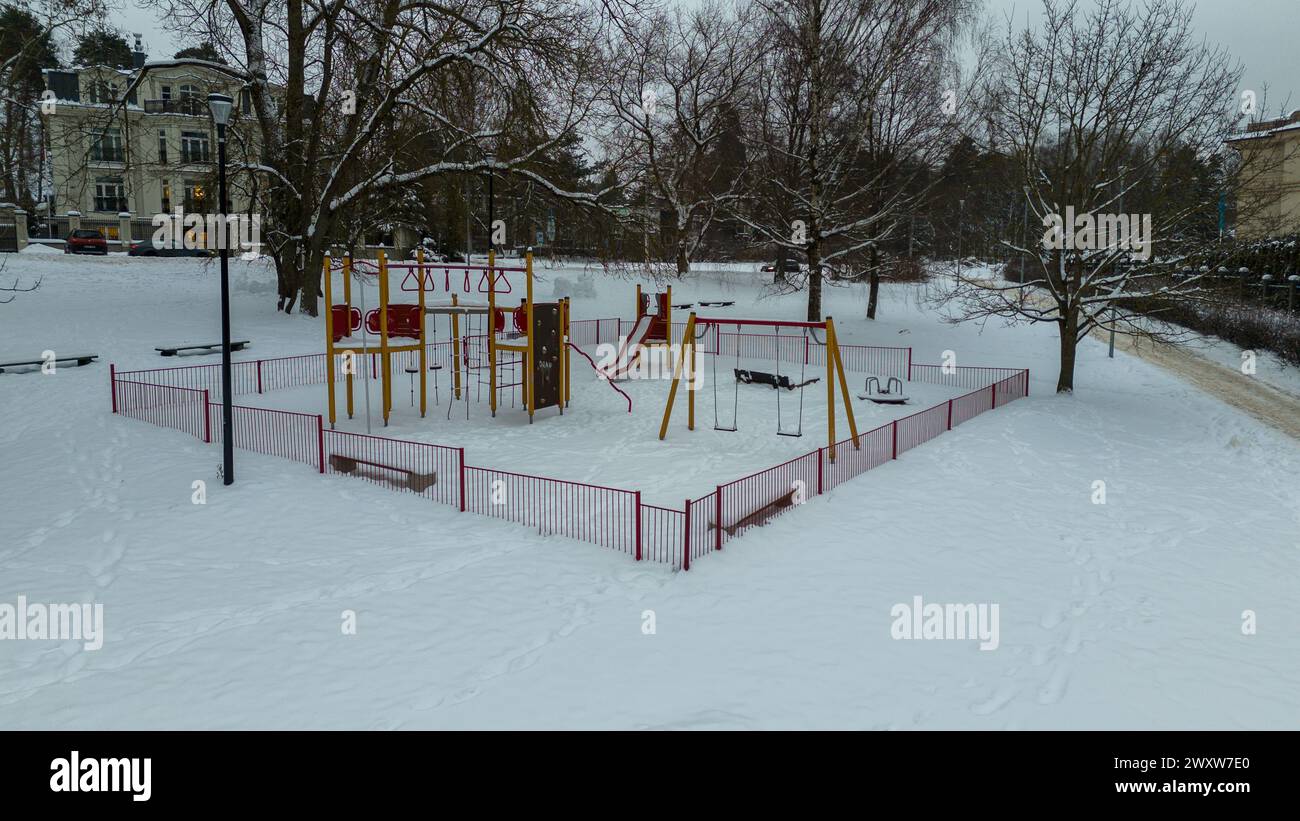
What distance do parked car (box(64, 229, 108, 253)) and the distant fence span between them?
29.6 metres

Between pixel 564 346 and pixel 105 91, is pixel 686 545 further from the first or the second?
pixel 105 91

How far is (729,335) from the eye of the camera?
31.5 metres

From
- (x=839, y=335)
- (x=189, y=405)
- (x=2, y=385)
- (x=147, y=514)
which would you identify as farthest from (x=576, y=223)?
(x=147, y=514)

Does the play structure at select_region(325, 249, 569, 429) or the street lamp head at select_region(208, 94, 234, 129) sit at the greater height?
the street lamp head at select_region(208, 94, 234, 129)

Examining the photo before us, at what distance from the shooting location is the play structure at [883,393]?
22859mm

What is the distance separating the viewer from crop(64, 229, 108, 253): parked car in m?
45.9

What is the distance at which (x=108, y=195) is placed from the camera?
5784cm

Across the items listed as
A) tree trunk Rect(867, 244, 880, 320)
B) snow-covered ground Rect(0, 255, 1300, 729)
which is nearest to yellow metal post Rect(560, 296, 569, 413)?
snow-covered ground Rect(0, 255, 1300, 729)

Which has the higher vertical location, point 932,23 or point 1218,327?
point 932,23

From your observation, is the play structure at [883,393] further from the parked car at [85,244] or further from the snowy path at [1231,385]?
the parked car at [85,244]

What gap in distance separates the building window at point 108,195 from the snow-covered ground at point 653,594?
149ft

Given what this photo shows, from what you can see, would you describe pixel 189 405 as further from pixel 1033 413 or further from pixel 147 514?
pixel 1033 413

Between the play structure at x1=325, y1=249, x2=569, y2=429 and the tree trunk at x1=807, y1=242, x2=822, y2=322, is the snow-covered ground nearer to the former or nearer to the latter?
the play structure at x1=325, y1=249, x2=569, y2=429
